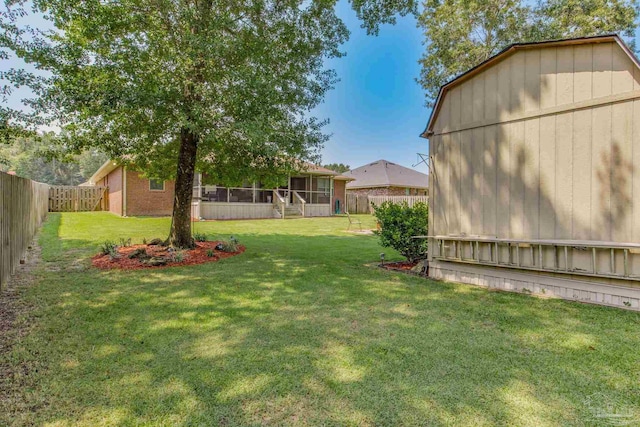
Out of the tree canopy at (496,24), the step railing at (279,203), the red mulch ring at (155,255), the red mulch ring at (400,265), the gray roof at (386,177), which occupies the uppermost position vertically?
the tree canopy at (496,24)

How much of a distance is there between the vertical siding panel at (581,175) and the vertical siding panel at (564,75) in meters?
0.26

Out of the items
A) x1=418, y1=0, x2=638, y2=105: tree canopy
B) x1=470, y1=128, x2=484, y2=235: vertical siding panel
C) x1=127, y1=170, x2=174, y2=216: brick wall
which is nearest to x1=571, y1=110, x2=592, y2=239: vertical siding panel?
x1=470, y1=128, x2=484, y2=235: vertical siding panel

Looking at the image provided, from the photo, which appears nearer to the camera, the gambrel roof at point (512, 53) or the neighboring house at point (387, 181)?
the gambrel roof at point (512, 53)

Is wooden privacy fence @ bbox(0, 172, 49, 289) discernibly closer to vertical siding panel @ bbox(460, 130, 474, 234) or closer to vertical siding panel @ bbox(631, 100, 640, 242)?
vertical siding panel @ bbox(460, 130, 474, 234)

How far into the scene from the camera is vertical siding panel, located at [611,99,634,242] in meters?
4.01

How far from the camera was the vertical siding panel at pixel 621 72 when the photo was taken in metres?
4.02

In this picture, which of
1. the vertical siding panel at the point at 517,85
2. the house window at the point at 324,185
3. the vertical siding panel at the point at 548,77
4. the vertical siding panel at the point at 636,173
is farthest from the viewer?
the house window at the point at 324,185

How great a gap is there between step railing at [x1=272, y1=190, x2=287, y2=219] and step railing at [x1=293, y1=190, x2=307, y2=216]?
1.18m

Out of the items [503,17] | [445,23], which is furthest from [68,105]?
[503,17]

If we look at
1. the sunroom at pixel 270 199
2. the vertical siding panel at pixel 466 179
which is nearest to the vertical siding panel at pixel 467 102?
the vertical siding panel at pixel 466 179

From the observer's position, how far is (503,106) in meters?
5.10

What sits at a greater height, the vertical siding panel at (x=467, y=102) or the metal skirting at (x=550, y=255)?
the vertical siding panel at (x=467, y=102)

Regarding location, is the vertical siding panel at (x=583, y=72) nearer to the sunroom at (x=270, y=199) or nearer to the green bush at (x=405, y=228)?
the green bush at (x=405, y=228)

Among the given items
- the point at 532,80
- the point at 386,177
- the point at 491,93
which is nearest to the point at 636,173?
the point at 532,80
